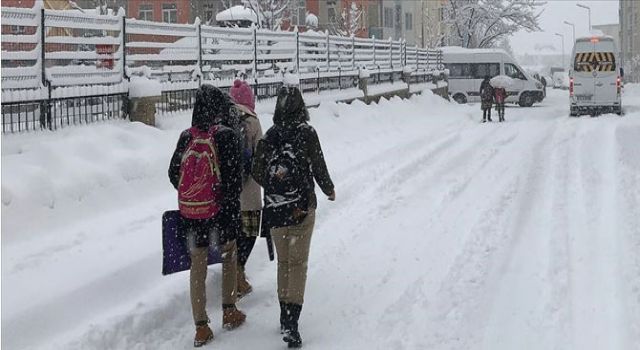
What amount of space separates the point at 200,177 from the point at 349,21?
53074 mm

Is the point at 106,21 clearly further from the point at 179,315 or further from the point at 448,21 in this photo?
the point at 448,21

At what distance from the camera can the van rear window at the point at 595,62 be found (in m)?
26.1

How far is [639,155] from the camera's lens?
13703 millimetres

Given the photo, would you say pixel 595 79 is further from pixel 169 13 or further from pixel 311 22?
pixel 169 13

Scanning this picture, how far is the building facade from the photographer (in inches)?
3073

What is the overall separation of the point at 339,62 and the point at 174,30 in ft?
A: 33.2

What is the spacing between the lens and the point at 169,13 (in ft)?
184

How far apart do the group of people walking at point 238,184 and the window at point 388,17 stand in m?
59.4

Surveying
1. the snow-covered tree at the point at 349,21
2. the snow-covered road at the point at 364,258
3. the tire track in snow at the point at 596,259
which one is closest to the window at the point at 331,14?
the snow-covered tree at the point at 349,21

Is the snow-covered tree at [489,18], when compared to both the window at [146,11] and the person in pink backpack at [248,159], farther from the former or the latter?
the person in pink backpack at [248,159]

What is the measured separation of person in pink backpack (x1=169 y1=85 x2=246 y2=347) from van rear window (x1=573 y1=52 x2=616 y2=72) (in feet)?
76.7

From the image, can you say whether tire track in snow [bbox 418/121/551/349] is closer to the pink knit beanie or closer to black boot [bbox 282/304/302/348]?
black boot [bbox 282/304/302/348]

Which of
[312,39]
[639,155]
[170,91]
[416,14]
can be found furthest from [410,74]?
[416,14]

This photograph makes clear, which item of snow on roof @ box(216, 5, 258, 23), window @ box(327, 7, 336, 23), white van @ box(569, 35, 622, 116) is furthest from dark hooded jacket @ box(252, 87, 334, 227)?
window @ box(327, 7, 336, 23)
